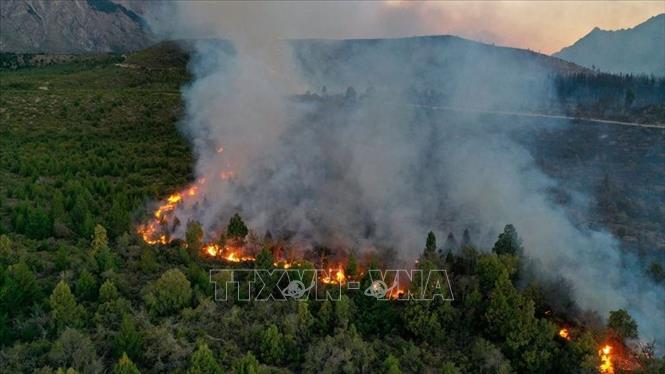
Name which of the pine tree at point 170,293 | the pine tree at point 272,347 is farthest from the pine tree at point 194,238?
the pine tree at point 272,347

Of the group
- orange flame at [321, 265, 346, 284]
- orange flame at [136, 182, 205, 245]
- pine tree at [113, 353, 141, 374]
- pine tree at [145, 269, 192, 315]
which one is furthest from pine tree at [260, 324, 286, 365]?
orange flame at [136, 182, 205, 245]

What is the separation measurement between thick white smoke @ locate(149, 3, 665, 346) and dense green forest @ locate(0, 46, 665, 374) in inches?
140

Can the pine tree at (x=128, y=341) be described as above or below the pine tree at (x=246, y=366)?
above

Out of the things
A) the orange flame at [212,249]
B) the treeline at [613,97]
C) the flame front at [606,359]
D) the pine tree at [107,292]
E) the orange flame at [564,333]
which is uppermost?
the treeline at [613,97]

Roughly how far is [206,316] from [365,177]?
24.7 meters

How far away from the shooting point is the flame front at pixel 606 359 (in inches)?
1091

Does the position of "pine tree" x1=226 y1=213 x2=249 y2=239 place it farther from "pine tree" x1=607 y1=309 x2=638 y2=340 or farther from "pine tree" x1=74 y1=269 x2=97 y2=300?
"pine tree" x1=607 y1=309 x2=638 y2=340

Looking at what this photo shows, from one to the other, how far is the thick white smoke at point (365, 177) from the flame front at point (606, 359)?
9.77 feet

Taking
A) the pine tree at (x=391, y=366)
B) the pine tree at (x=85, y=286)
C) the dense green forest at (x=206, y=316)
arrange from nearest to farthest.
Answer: the dense green forest at (x=206, y=316)
the pine tree at (x=391, y=366)
the pine tree at (x=85, y=286)

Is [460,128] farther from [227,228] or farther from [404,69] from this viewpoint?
[404,69]

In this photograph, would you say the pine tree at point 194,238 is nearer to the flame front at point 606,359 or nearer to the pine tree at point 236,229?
the pine tree at point 236,229

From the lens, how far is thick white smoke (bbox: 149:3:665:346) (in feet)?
124

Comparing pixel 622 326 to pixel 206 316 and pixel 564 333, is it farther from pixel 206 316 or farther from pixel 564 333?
pixel 206 316

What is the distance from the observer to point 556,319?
102 feet
